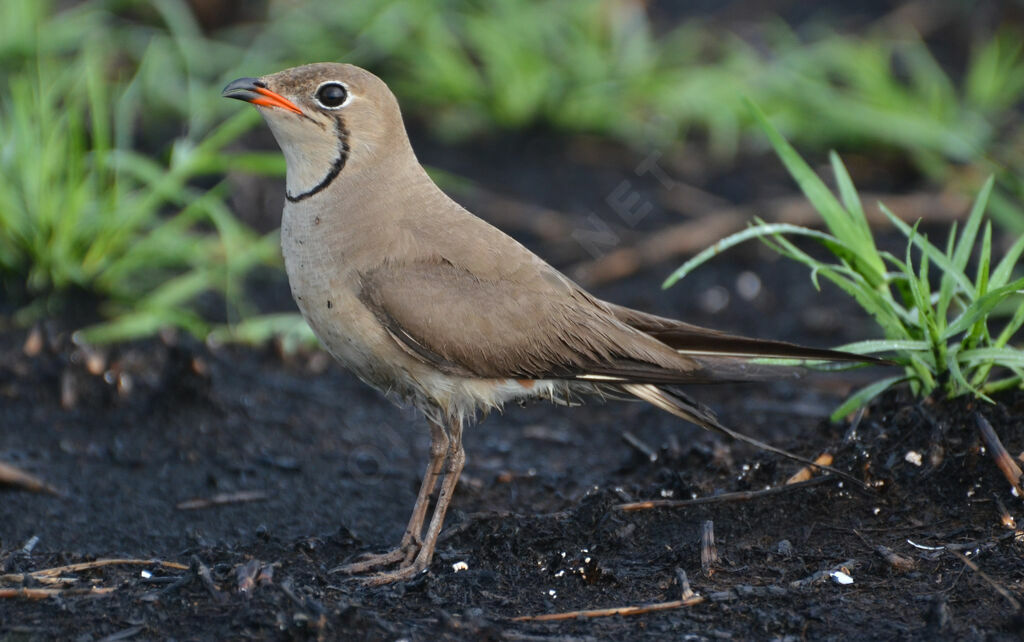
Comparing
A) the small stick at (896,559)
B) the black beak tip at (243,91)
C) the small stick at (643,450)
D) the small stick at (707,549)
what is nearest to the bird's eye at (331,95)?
the black beak tip at (243,91)

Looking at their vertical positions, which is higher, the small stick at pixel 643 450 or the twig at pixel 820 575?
the small stick at pixel 643 450

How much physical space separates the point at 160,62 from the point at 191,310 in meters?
2.70

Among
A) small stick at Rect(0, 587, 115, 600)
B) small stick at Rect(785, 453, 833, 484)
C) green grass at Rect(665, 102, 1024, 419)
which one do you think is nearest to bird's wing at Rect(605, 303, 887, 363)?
green grass at Rect(665, 102, 1024, 419)

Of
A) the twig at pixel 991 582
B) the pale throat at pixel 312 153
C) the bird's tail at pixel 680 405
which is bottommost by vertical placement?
the twig at pixel 991 582

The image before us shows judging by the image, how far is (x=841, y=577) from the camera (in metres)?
3.40

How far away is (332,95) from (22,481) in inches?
73.4

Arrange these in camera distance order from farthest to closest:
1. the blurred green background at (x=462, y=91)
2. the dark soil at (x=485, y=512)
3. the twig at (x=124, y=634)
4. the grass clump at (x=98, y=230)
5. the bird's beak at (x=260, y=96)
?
1. the blurred green background at (x=462, y=91)
2. the grass clump at (x=98, y=230)
3. the bird's beak at (x=260, y=96)
4. the dark soil at (x=485, y=512)
5. the twig at (x=124, y=634)

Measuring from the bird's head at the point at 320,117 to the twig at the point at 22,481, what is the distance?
148 centimetres

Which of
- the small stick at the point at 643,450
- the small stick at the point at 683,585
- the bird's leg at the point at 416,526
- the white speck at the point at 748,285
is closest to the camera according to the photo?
the small stick at the point at 683,585

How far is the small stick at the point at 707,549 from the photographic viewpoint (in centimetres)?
350

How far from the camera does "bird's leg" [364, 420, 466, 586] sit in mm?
3635

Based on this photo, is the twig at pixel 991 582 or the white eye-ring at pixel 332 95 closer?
the twig at pixel 991 582

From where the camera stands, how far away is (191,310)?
6.33 m

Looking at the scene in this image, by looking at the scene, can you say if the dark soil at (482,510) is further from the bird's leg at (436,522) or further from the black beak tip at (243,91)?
the black beak tip at (243,91)
